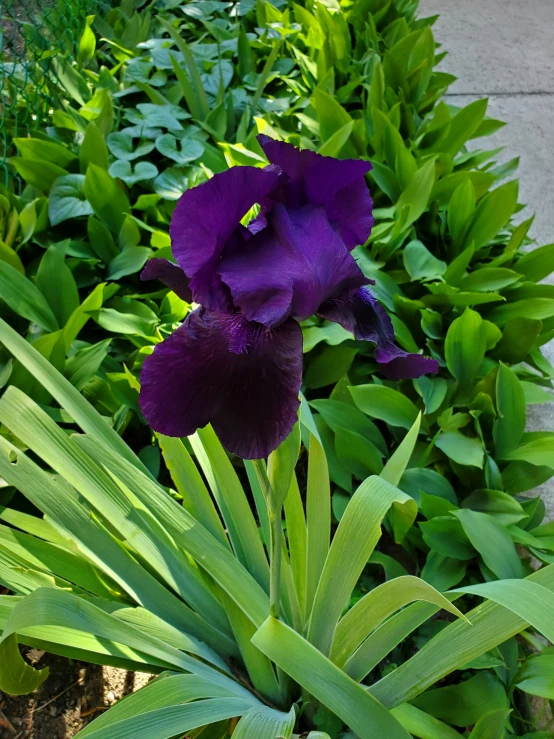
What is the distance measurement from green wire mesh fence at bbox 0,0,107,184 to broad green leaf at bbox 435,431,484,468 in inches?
54.7

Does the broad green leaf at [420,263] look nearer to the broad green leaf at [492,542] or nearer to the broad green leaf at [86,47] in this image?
the broad green leaf at [492,542]

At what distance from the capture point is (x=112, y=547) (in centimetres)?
94

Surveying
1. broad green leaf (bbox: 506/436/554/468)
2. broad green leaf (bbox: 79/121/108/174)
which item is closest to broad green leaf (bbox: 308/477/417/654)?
broad green leaf (bbox: 506/436/554/468)

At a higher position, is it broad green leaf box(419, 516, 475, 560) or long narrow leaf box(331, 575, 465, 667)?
long narrow leaf box(331, 575, 465, 667)

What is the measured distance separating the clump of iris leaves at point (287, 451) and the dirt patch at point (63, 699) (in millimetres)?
244

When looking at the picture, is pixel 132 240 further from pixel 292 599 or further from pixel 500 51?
pixel 500 51

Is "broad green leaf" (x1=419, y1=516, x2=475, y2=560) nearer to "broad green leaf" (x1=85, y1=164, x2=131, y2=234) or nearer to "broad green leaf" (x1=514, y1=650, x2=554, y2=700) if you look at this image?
"broad green leaf" (x1=514, y1=650, x2=554, y2=700)

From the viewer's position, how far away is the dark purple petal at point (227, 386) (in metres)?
0.58

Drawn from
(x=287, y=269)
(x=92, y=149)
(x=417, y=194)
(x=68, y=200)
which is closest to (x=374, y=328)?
(x=287, y=269)

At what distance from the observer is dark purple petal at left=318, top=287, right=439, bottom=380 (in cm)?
64

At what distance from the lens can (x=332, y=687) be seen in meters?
0.73

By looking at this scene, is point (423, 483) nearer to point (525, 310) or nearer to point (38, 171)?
point (525, 310)

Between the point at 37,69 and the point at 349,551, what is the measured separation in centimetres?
208

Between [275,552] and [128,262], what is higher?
[275,552]
